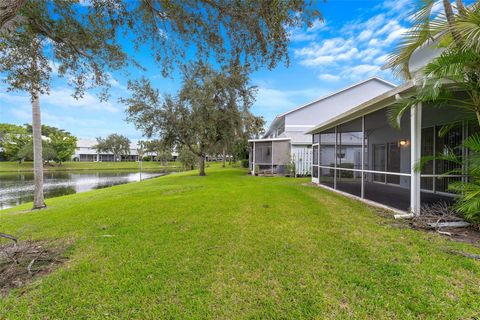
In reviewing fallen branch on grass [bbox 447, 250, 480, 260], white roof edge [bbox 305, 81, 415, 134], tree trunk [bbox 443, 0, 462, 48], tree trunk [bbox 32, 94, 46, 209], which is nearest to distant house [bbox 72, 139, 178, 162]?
tree trunk [bbox 32, 94, 46, 209]

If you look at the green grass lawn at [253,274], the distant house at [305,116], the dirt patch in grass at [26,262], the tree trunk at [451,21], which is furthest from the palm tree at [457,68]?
the distant house at [305,116]

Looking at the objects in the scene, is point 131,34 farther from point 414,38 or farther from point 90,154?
point 90,154

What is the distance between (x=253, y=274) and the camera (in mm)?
2732

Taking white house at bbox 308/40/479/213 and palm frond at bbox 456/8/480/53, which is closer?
palm frond at bbox 456/8/480/53

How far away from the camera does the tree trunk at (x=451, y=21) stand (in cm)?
368

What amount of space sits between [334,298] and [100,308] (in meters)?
2.38

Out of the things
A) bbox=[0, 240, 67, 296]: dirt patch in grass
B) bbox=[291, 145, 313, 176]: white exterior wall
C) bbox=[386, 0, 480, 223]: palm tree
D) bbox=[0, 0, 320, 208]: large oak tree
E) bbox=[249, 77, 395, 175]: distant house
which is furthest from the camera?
bbox=[249, 77, 395, 175]: distant house

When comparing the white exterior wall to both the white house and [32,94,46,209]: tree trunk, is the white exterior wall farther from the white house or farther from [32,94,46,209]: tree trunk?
[32,94,46,209]: tree trunk

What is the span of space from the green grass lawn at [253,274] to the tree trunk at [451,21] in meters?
3.38

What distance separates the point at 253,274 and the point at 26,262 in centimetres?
329

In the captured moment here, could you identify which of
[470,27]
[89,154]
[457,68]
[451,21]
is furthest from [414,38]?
[89,154]

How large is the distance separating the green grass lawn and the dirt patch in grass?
190 millimetres

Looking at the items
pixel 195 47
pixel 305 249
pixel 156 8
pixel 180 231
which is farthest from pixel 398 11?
pixel 180 231

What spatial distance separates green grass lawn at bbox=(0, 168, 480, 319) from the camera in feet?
7.03
